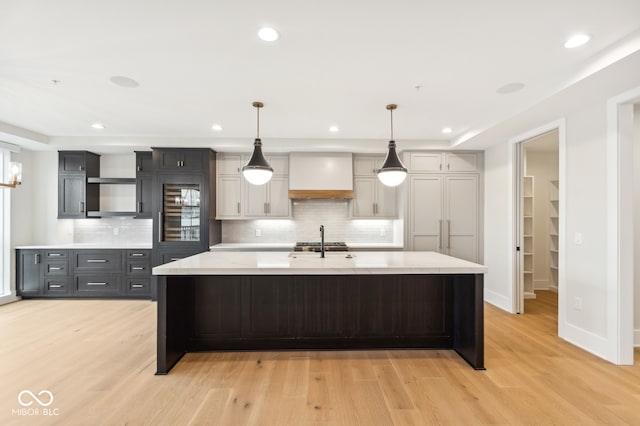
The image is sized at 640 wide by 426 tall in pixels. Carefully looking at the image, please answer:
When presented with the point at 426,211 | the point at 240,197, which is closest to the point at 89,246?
the point at 240,197

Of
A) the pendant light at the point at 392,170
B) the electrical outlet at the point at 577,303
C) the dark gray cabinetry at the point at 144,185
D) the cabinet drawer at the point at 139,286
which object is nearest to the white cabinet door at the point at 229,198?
the dark gray cabinetry at the point at 144,185

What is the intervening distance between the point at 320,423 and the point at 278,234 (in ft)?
12.4

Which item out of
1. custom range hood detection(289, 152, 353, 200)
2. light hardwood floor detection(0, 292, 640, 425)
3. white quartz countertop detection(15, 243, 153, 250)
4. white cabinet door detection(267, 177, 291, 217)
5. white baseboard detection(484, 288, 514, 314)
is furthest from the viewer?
white cabinet door detection(267, 177, 291, 217)

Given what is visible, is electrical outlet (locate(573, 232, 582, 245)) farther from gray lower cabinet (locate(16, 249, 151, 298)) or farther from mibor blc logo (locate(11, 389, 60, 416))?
gray lower cabinet (locate(16, 249, 151, 298))

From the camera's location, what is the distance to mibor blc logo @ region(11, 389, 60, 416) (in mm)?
2053

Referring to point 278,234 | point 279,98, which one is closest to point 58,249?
Answer: point 278,234

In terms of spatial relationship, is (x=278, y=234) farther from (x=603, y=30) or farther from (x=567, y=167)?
(x=603, y=30)

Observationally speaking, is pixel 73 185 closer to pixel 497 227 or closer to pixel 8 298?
pixel 8 298

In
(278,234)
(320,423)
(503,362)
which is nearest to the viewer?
(320,423)

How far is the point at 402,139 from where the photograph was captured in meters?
4.92

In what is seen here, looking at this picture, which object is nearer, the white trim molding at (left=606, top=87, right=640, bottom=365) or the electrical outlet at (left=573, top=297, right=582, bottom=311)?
the white trim molding at (left=606, top=87, right=640, bottom=365)

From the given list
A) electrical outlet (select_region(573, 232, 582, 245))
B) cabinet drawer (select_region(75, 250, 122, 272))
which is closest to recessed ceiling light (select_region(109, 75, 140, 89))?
cabinet drawer (select_region(75, 250, 122, 272))

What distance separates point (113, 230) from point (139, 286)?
4.16ft

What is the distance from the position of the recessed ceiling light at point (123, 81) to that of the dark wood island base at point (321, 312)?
→ 189 cm
